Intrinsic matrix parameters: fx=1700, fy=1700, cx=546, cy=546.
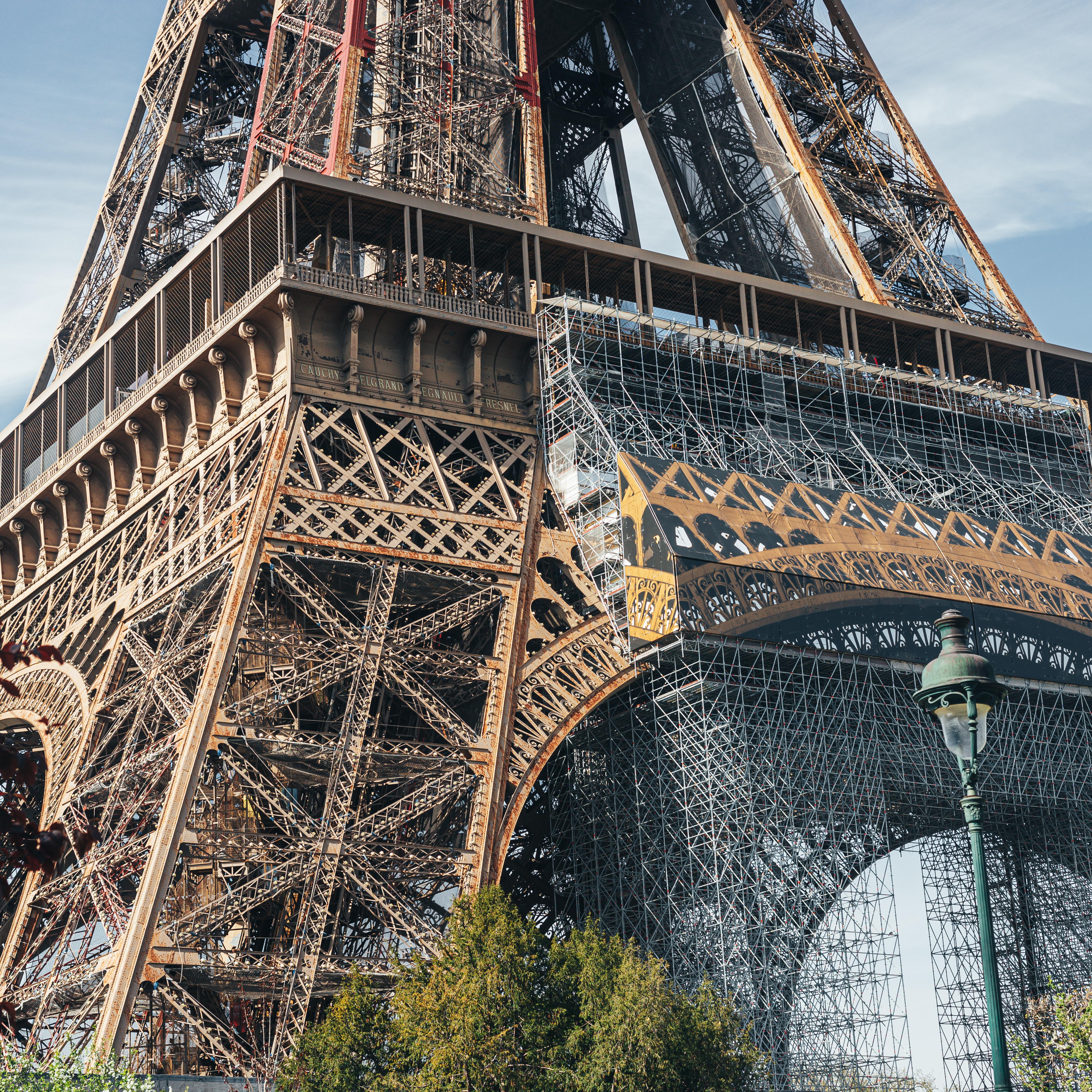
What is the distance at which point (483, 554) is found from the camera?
95.8 feet

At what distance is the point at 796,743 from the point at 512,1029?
843 cm

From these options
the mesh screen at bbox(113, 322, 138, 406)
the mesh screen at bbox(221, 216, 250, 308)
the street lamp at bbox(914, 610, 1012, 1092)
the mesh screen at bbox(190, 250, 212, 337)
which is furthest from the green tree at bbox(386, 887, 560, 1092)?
the mesh screen at bbox(113, 322, 138, 406)

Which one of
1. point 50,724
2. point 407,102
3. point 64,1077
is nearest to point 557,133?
point 407,102

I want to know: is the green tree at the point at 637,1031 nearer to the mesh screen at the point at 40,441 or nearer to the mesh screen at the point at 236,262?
the mesh screen at the point at 236,262

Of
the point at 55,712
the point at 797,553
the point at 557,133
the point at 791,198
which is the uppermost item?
the point at 557,133

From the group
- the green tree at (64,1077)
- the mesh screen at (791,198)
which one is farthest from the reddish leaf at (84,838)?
the mesh screen at (791,198)

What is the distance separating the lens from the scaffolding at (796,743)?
27344 millimetres

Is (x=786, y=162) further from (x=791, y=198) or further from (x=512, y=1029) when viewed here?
(x=512, y=1029)

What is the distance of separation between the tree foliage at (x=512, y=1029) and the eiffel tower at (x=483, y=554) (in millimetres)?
1326

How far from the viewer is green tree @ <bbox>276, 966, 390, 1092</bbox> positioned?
22359mm

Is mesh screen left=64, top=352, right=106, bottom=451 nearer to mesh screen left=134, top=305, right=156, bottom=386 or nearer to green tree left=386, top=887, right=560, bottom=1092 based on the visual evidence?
mesh screen left=134, top=305, right=156, bottom=386

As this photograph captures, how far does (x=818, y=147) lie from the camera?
39844mm

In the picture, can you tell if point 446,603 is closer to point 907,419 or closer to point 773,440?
point 773,440

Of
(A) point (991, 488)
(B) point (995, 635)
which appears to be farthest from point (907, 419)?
(B) point (995, 635)
